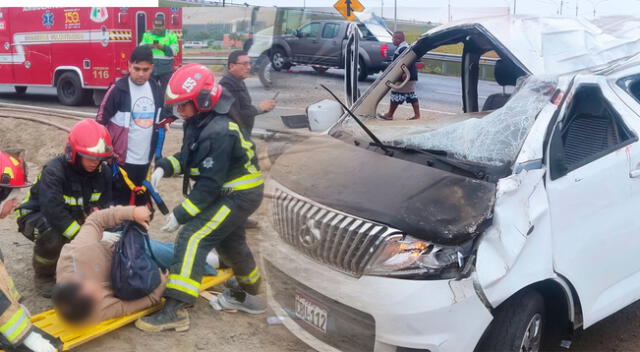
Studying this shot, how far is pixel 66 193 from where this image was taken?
14.4 ft

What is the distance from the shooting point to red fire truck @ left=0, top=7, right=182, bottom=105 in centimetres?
1373

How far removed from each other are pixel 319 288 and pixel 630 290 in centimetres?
191

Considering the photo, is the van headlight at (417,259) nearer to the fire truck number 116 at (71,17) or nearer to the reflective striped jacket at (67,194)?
the reflective striped jacket at (67,194)

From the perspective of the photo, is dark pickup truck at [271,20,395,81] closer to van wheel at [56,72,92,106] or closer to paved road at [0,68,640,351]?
paved road at [0,68,640,351]

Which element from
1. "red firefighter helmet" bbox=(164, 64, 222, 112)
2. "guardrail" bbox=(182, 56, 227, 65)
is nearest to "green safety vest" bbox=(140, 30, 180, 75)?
"guardrail" bbox=(182, 56, 227, 65)

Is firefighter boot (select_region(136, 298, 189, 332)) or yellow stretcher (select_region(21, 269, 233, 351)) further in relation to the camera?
firefighter boot (select_region(136, 298, 189, 332))

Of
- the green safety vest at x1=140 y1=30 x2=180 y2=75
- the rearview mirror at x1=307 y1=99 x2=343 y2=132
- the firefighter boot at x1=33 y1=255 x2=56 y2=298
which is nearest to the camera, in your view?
the firefighter boot at x1=33 y1=255 x2=56 y2=298

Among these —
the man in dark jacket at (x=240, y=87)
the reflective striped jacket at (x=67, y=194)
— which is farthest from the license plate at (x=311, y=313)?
the man in dark jacket at (x=240, y=87)

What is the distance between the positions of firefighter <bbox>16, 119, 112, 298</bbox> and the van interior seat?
9.05 feet

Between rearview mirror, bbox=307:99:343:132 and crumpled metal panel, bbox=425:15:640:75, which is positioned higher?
crumpled metal panel, bbox=425:15:640:75

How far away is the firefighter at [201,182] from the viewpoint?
162 inches

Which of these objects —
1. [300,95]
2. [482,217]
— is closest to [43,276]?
[482,217]

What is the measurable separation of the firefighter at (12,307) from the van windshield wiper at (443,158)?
6.54 feet

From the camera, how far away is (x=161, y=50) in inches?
419
